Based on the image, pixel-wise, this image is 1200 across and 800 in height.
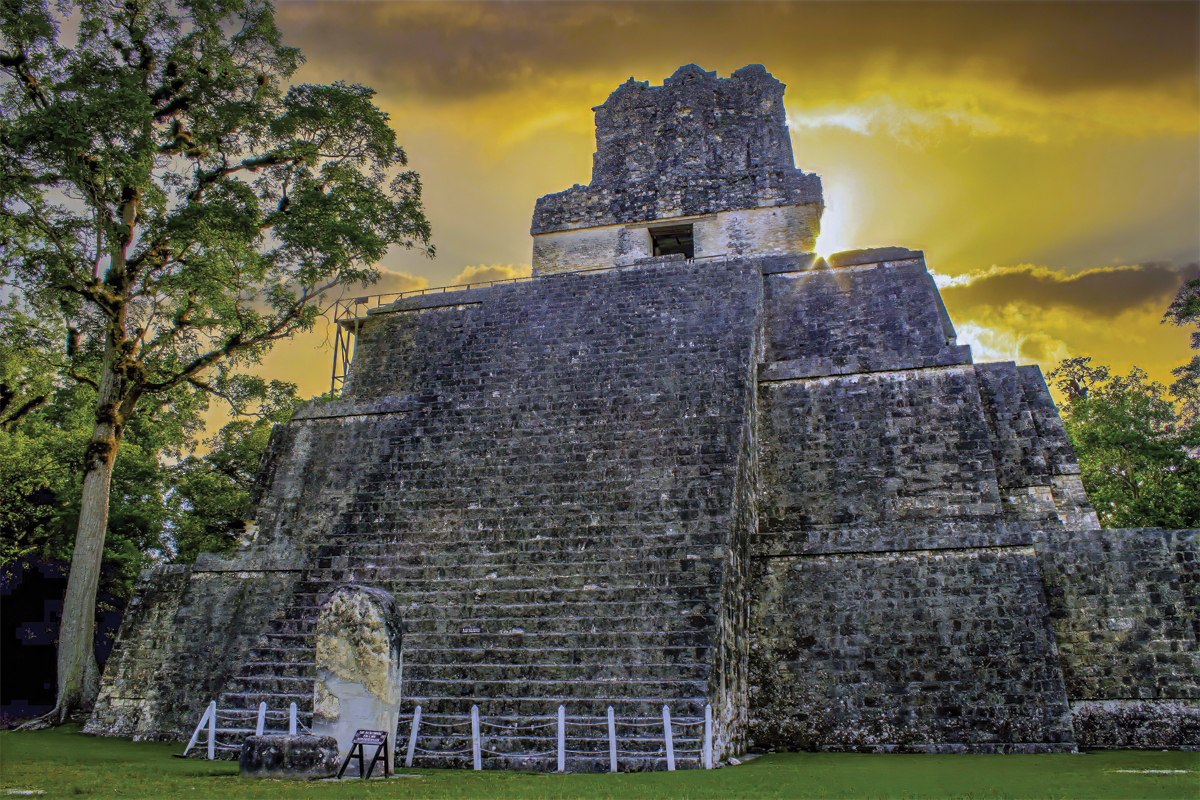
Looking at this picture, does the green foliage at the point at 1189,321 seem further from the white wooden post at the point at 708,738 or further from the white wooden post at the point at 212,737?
the white wooden post at the point at 212,737

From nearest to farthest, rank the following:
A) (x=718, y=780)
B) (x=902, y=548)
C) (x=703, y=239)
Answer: (x=718, y=780) → (x=902, y=548) → (x=703, y=239)

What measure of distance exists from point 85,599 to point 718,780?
944 centimetres

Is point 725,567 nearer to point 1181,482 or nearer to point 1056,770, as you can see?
point 1056,770

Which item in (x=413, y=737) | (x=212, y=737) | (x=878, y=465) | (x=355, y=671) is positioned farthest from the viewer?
(x=878, y=465)

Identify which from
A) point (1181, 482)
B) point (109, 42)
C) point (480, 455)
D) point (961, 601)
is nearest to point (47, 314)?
point (109, 42)

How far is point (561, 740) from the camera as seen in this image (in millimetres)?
6289

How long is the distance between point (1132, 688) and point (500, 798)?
7329 millimetres

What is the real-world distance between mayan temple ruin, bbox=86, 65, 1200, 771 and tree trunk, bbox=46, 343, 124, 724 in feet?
2.05

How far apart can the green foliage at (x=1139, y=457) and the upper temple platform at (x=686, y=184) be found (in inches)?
312

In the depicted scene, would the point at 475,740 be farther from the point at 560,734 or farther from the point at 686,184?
the point at 686,184

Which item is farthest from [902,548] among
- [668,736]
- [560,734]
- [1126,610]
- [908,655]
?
[560,734]

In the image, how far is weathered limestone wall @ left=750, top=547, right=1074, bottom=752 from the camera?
25.5 feet

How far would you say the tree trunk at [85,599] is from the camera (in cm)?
1044

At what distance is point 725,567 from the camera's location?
783 cm
